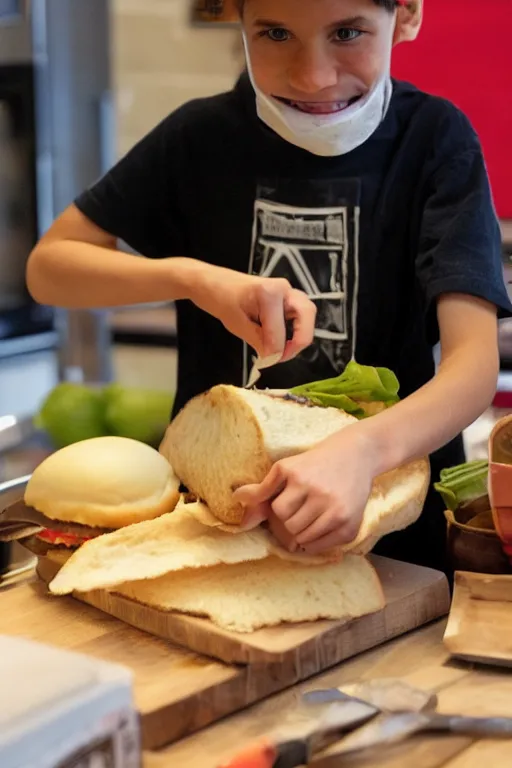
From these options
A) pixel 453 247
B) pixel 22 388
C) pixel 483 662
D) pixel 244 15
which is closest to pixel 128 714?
pixel 483 662

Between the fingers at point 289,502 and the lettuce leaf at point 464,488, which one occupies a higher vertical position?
the fingers at point 289,502

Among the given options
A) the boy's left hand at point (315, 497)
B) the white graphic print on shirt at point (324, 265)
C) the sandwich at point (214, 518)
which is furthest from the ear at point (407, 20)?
the boy's left hand at point (315, 497)

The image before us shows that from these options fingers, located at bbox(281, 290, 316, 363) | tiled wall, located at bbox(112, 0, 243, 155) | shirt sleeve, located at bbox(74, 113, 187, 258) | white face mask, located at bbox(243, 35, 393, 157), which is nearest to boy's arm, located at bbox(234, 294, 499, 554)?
fingers, located at bbox(281, 290, 316, 363)

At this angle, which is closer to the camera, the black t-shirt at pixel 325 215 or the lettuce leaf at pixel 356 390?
the lettuce leaf at pixel 356 390

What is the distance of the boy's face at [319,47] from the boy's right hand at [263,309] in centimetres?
24

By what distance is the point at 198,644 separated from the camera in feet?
2.62

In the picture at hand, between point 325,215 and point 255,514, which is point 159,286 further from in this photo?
point 255,514

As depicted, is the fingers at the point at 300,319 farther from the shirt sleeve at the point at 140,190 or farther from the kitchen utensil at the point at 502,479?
the shirt sleeve at the point at 140,190

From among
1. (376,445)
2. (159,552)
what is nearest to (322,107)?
(376,445)

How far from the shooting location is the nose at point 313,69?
3.37ft

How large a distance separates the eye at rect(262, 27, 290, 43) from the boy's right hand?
266 millimetres

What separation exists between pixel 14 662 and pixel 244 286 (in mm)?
499

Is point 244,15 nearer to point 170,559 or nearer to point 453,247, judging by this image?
point 453,247

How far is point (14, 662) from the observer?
0.57m
